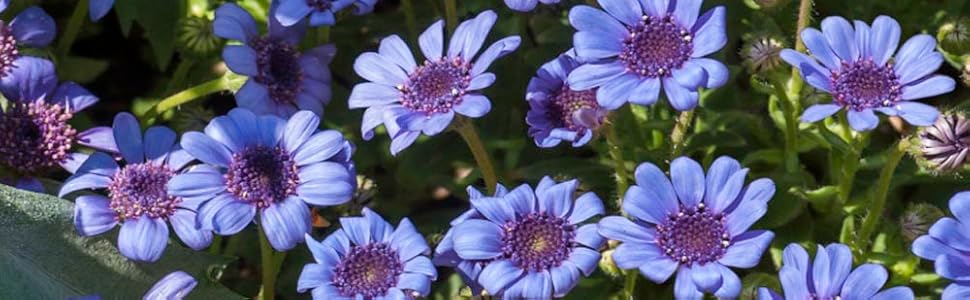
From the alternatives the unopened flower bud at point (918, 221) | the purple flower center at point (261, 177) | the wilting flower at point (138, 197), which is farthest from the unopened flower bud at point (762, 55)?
the wilting flower at point (138, 197)

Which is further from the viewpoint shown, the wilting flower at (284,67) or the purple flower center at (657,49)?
the wilting flower at (284,67)

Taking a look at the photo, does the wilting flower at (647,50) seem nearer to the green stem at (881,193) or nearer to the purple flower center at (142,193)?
the green stem at (881,193)

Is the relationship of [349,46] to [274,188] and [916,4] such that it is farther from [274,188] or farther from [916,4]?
[916,4]

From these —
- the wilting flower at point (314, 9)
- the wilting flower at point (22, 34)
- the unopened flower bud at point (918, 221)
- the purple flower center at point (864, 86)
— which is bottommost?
the unopened flower bud at point (918, 221)

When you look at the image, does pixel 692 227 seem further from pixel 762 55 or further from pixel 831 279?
pixel 762 55

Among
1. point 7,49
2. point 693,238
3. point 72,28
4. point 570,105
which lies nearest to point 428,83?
point 570,105

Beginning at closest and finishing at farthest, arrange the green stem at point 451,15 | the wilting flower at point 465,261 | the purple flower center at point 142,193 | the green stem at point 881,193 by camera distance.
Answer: the wilting flower at point 465,261, the green stem at point 881,193, the purple flower center at point 142,193, the green stem at point 451,15
